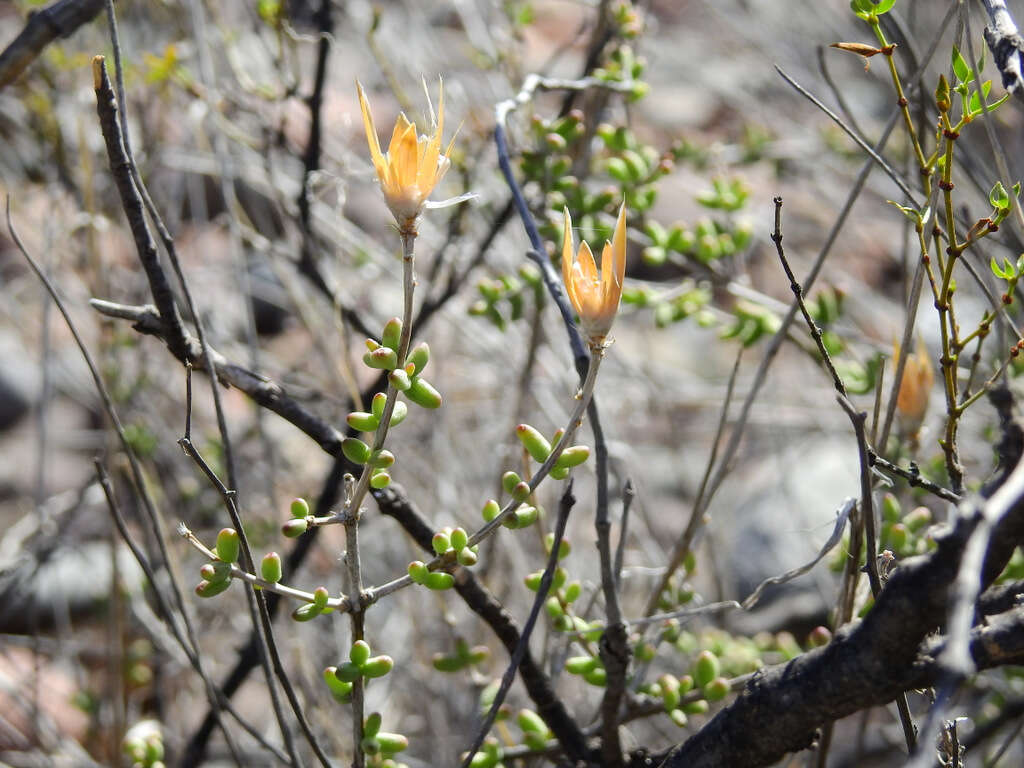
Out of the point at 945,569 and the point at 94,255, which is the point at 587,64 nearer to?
the point at 94,255

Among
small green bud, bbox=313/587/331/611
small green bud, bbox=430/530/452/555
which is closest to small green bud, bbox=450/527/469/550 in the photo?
small green bud, bbox=430/530/452/555

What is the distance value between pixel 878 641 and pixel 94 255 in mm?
1457

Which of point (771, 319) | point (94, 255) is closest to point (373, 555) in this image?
point (94, 255)

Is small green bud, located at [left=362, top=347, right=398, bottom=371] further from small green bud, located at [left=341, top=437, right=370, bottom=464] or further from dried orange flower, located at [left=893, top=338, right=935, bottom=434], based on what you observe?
dried orange flower, located at [left=893, top=338, right=935, bottom=434]

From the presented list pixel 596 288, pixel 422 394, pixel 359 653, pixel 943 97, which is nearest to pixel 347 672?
pixel 359 653

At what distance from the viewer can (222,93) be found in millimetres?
1749

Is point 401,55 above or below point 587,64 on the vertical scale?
above

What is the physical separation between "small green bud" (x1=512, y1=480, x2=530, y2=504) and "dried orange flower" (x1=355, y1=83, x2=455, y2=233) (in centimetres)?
22

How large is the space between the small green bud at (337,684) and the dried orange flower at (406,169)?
39cm

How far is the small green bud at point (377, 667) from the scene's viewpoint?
80cm

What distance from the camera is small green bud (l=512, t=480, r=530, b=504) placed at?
0.75 m

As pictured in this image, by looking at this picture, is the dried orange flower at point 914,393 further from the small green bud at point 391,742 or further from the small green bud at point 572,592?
the small green bud at point 391,742

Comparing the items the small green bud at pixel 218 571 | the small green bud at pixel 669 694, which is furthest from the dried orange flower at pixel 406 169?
the small green bud at pixel 669 694

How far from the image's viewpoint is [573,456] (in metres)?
0.76
